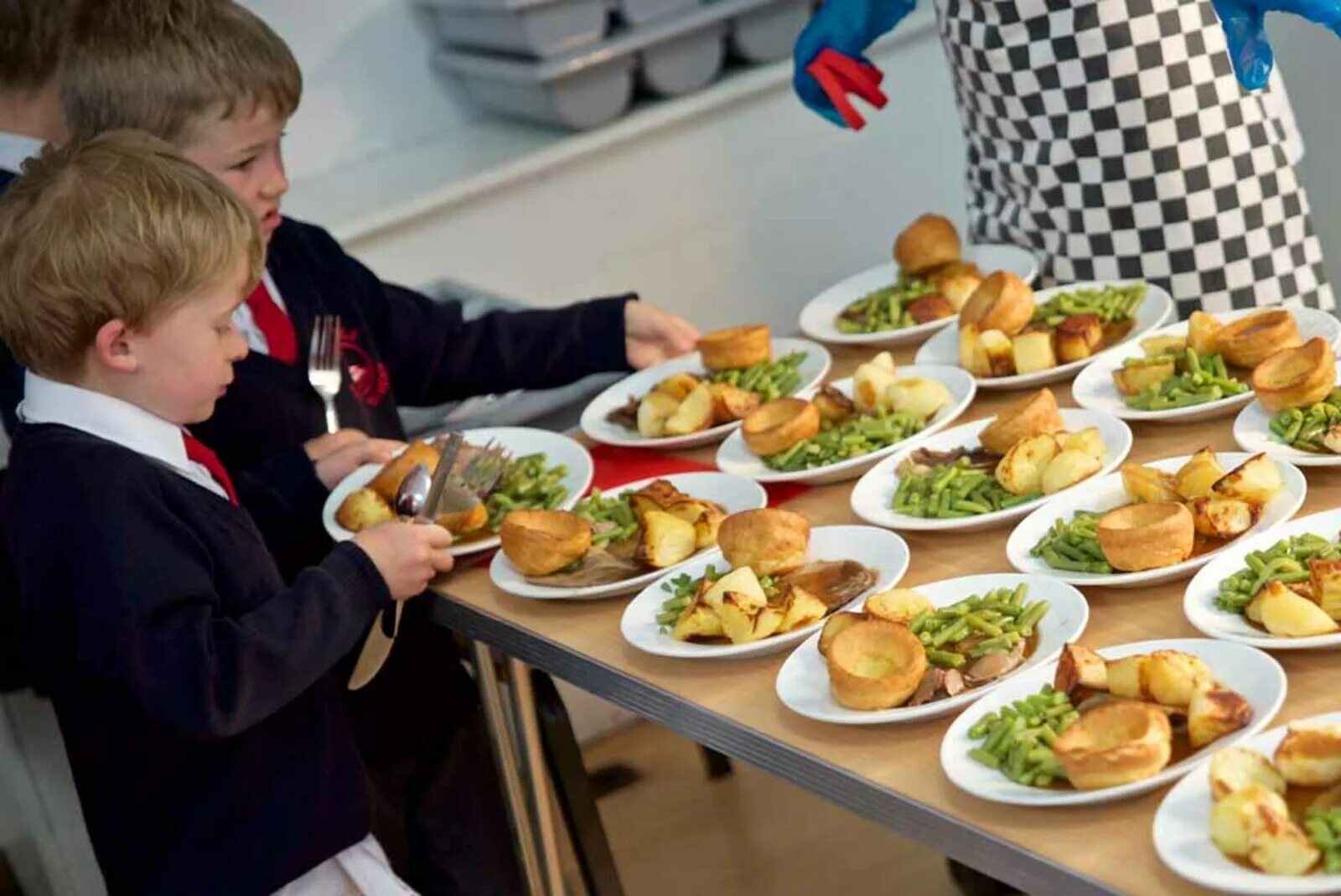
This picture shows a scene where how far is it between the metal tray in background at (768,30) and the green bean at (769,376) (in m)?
1.19

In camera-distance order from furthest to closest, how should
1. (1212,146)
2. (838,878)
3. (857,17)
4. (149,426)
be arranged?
(838,878) → (857,17) → (1212,146) → (149,426)

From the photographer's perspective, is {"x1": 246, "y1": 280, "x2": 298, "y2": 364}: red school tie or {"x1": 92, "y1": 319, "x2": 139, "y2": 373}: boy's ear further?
{"x1": 246, "y1": 280, "x2": 298, "y2": 364}: red school tie

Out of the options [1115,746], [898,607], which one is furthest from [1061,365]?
[1115,746]

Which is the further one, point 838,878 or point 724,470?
point 838,878

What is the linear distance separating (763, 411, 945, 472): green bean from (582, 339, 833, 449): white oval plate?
0.13m

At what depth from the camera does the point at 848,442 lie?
1611mm

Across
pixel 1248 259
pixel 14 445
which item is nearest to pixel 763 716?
pixel 14 445

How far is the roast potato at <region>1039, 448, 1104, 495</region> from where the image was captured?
1.41 m

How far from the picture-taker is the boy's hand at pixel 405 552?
1.55m

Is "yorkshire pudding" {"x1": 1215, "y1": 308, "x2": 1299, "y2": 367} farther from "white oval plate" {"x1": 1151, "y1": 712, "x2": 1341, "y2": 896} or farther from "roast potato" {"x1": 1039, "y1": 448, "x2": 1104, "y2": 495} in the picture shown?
"white oval plate" {"x1": 1151, "y1": 712, "x2": 1341, "y2": 896}

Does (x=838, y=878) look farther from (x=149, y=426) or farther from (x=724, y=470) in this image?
(x=149, y=426)

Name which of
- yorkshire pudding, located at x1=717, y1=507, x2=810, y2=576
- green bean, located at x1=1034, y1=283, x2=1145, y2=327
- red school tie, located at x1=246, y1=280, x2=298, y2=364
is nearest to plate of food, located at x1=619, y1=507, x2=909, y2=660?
yorkshire pudding, located at x1=717, y1=507, x2=810, y2=576

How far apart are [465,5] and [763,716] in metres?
1.94

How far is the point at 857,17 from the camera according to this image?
2.03m
